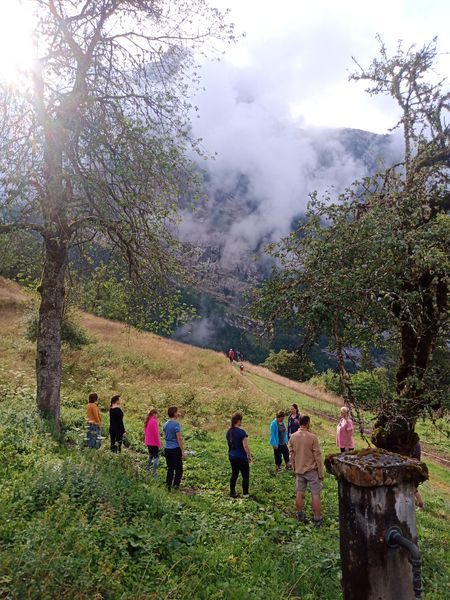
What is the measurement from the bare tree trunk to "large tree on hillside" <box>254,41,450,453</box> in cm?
642

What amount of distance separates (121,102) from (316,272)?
7.51m

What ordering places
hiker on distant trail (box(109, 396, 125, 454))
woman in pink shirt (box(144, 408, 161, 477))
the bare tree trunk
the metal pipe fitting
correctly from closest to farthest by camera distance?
the metal pipe fitting, woman in pink shirt (box(144, 408, 161, 477)), hiker on distant trail (box(109, 396, 125, 454)), the bare tree trunk

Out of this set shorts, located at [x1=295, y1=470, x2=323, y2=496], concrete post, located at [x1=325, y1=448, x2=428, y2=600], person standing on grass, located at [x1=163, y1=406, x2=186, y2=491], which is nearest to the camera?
concrete post, located at [x1=325, y1=448, x2=428, y2=600]

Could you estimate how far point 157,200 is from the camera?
11008 mm

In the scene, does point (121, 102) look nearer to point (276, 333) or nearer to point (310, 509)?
point (276, 333)

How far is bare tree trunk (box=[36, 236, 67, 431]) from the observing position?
39.6 feet

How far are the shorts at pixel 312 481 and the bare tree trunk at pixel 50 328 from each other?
6.66 meters

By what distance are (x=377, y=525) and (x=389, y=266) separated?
439 centimetres

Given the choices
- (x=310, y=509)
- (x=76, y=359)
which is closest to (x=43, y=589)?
(x=310, y=509)

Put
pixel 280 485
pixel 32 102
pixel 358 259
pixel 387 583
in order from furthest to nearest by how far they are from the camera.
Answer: pixel 280 485, pixel 32 102, pixel 358 259, pixel 387 583

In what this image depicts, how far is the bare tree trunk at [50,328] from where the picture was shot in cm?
1208

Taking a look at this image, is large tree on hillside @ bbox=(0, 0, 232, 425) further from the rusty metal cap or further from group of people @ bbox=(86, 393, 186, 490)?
the rusty metal cap

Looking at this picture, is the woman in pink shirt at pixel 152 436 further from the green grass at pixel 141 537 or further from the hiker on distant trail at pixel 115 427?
the green grass at pixel 141 537

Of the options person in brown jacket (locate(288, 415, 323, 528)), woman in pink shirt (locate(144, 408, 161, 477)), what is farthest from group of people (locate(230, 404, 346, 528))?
woman in pink shirt (locate(144, 408, 161, 477))
